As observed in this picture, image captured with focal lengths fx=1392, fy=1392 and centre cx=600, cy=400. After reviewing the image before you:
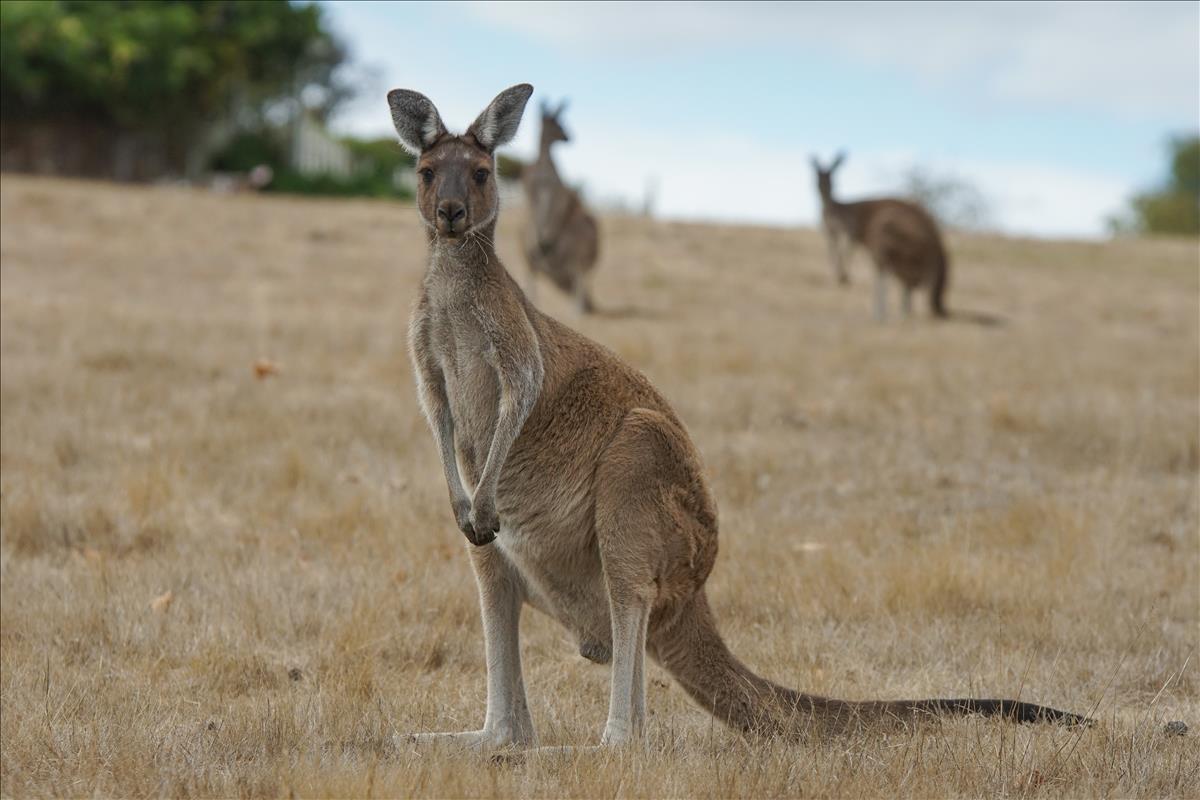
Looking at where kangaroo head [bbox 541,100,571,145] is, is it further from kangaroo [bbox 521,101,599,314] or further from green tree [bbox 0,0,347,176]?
green tree [bbox 0,0,347,176]

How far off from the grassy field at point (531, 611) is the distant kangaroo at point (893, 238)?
3169 mm

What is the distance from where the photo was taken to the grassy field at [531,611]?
362 cm

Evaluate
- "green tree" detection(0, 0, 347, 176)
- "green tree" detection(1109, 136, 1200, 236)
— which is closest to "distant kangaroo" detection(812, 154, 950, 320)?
"green tree" detection(0, 0, 347, 176)

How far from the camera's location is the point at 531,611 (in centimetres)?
534

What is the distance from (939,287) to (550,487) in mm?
13321

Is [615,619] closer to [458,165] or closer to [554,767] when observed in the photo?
[554,767]

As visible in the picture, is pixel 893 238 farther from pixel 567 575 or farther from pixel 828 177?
pixel 567 575

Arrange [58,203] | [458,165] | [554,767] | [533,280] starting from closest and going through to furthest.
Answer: [554,767]
[458,165]
[533,280]
[58,203]

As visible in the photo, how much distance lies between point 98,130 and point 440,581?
97.0ft

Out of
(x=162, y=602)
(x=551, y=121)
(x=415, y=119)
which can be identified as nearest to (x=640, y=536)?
(x=415, y=119)

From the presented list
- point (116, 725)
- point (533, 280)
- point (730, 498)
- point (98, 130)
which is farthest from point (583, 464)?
point (98, 130)

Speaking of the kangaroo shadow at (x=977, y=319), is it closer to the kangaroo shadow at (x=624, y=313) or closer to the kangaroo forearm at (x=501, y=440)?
the kangaroo shadow at (x=624, y=313)

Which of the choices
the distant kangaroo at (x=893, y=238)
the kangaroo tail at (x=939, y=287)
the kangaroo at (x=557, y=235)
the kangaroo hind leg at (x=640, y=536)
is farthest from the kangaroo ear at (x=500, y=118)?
the kangaroo tail at (x=939, y=287)

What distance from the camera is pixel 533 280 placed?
15.9m
